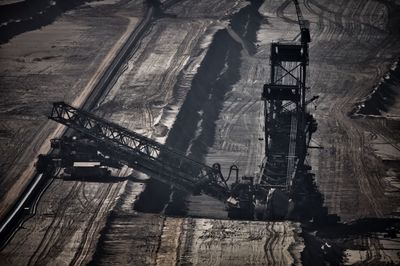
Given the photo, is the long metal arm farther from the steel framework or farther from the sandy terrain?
the sandy terrain

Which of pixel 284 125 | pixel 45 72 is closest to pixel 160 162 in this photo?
pixel 284 125

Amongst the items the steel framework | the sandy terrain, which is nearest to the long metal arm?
the steel framework

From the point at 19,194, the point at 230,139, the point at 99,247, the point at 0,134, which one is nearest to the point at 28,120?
the point at 0,134

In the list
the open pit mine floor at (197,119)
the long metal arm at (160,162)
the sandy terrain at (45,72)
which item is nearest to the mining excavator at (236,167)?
the long metal arm at (160,162)

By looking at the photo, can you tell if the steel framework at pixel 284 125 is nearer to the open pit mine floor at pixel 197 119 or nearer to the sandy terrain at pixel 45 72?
the open pit mine floor at pixel 197 119

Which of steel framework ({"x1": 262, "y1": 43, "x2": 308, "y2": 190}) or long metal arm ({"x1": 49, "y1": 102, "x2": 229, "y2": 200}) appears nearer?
steel framework ({"x1": 262, "y1": 43, "x2": 308, "y2": 190})

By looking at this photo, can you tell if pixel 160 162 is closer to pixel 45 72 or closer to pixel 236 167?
pixel 236 167

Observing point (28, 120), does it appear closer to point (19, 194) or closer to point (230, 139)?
point (19, 194)
